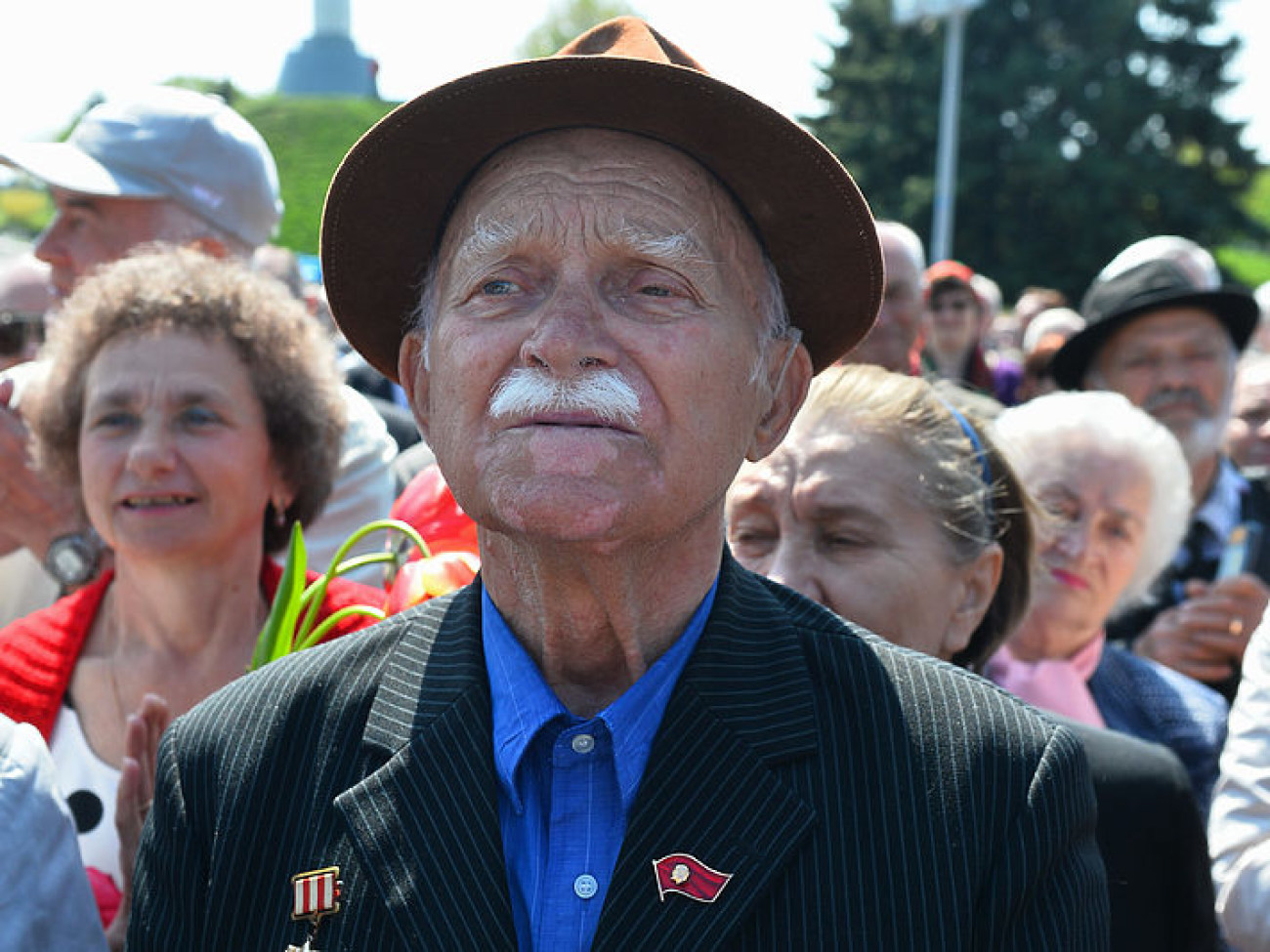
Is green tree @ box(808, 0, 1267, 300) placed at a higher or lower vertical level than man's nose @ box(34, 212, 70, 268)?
higher

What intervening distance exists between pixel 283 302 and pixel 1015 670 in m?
1.96

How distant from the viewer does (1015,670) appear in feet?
10.8

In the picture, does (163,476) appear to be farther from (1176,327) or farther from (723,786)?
(1176,327)

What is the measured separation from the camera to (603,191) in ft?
5.88

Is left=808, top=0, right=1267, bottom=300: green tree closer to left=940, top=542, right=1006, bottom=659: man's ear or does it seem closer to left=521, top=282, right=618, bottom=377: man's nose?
left=940, top=542, right=1006, bottom=659: man's ear

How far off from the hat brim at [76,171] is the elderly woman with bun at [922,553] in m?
2.24

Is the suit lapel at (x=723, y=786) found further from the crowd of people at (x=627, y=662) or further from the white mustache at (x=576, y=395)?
the white mustache at (x=576, y=395)

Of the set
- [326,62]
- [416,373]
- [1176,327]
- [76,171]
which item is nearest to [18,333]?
[76,171]

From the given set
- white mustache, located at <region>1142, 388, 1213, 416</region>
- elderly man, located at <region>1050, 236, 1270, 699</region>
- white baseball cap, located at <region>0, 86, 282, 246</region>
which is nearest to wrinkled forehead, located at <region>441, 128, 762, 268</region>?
white baseball cap, located at <region>0, 86, 282, 246</region>

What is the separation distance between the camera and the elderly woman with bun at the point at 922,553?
A: 2.47 meters

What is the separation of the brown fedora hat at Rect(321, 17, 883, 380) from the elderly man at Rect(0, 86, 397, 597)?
1641 mm

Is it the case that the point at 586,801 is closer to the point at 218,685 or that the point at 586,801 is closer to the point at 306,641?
the point at 306,641

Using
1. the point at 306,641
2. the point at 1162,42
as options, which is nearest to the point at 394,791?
the point at 306,641

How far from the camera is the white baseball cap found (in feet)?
12.9
